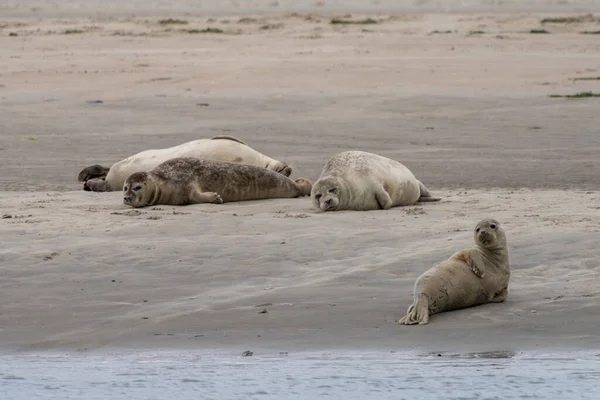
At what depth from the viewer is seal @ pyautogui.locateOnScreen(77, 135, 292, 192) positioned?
A: 1016cm

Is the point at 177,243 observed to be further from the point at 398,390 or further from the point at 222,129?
the point at 222,129

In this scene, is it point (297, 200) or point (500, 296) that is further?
point (297, 200)

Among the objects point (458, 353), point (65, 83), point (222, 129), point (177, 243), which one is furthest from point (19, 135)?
point (458, 353)

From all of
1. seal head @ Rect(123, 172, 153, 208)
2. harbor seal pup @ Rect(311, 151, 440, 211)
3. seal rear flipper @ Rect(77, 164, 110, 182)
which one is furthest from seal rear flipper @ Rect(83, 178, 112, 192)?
harbor seal pup @ Rect(311, 151, 440, 211)

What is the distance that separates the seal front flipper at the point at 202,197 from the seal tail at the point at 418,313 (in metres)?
3.31

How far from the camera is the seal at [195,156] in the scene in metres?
10.2

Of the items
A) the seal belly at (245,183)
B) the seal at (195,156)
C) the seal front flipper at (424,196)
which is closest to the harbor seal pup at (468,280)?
the seal front flipper at (424,196)

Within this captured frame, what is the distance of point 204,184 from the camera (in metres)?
9.48

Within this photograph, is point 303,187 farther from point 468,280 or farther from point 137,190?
point 468,280

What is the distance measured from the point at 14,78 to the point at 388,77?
5.32 meters

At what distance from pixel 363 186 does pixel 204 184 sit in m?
1.19

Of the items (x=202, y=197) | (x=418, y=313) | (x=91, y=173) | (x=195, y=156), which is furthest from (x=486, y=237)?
(x=91, y=173)

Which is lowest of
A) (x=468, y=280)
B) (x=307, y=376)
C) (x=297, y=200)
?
(x=307, y=376)

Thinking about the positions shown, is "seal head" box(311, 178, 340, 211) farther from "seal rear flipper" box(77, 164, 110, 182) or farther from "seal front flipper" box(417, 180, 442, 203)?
"seal rear flipper" box(77, 164, 110, 182)
